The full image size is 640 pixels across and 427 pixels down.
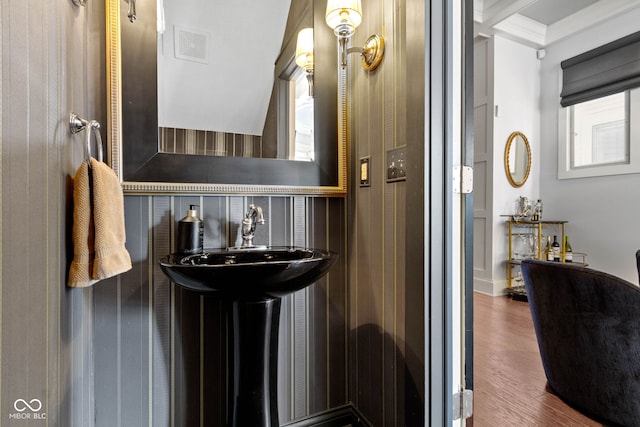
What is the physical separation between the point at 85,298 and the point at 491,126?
401 cm

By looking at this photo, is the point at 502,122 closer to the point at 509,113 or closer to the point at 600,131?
the point at 509,113

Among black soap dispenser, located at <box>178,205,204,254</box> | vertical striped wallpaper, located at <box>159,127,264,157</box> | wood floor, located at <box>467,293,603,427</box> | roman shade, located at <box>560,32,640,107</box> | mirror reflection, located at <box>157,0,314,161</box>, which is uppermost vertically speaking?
roman shade, located at <box>560,32,640,107</box>

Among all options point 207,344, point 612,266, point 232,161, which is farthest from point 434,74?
point 612,266

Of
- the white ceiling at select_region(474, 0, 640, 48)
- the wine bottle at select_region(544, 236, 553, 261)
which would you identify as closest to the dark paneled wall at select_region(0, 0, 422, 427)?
the white ceiling at select_region(474, 0, 640, 48)

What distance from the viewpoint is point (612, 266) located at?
327 cm

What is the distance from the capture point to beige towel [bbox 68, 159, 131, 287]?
85cm

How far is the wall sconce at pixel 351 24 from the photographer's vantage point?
132 cm

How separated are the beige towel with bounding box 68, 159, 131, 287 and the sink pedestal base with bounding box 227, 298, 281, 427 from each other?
43 centimetres

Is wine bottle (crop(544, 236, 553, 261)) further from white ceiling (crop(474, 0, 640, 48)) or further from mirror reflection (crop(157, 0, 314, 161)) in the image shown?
mirror reflection (crop(157, 0, 314, 161))

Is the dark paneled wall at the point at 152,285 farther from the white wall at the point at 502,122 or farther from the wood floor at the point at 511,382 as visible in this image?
the white wall at the point at 502,122

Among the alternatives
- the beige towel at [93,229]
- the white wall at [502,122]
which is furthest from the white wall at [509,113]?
the beige towel at [93,229]

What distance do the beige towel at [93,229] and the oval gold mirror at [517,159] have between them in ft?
13.1

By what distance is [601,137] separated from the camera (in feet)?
11.3

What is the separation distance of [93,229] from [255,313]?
56 cm
